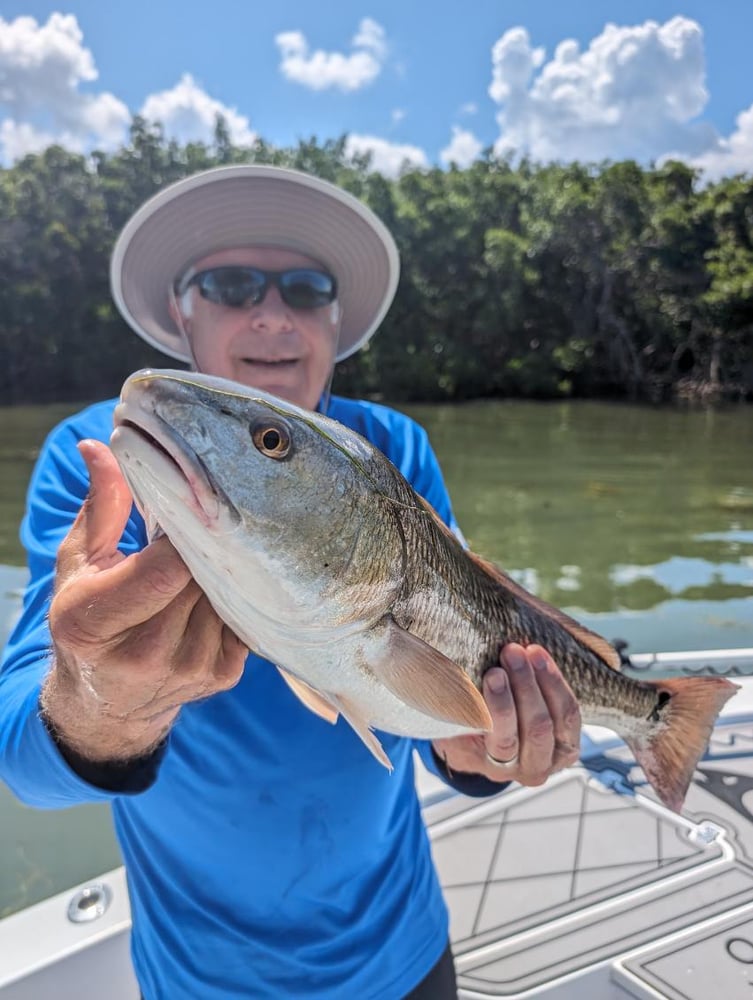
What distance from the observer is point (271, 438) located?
4.25 ft

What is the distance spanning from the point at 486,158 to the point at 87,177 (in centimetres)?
2311

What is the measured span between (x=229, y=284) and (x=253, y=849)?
5.14 feet

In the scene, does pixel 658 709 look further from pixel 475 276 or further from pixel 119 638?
pixel 475 276

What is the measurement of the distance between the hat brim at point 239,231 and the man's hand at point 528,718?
1405mm

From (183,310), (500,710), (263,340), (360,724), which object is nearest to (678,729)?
(500,710)

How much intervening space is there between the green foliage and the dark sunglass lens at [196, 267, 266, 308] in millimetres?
35480

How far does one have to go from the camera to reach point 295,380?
7.05 ft

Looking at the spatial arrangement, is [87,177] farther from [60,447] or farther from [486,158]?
[60,447]

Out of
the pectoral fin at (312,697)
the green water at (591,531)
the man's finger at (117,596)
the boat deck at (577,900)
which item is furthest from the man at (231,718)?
the green water at (591,531)

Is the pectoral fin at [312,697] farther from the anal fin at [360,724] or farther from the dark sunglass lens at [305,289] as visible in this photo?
the dark sunglass lens at [305,289]

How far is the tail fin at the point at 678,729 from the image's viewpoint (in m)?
2.11

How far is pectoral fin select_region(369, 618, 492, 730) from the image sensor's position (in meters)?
1.49

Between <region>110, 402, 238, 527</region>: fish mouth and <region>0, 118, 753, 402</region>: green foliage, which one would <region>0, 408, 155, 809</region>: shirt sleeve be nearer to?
<region>110, 402, 238, 527</region>: fish mouth

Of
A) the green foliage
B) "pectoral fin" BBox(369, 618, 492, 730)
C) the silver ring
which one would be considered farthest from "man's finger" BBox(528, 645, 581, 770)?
the green foliage
